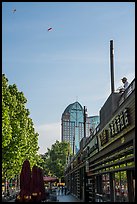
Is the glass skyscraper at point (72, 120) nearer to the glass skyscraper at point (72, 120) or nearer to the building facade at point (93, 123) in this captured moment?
the glass skyscraper at point (72, 120)

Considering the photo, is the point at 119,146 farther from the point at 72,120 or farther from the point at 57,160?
the point at 72,120

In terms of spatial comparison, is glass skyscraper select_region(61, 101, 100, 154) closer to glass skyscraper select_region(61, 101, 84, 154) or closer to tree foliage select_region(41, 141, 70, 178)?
glass skyscraper select_region(61, 101, 84, 154)

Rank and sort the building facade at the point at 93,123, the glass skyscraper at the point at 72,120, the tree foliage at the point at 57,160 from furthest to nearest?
the glass skyscraper at the point at 72,120 → the tree foliage at the point at 57,160 → the building facade at the point at 93,123

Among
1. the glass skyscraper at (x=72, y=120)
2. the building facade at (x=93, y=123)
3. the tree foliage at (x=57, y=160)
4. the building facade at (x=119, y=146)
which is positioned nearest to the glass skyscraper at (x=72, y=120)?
the glass skyscraper at (x=72, y=120)

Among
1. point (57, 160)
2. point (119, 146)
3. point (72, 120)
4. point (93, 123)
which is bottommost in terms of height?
point (57, 160)

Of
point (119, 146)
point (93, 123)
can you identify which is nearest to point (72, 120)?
point (93, 123)

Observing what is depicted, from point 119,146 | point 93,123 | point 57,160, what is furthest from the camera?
point 57,160

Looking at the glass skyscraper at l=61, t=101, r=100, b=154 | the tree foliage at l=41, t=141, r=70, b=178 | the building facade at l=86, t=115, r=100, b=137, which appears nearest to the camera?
the building facade at l=86, t=115, r=100, b=137

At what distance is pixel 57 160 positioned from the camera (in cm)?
9031

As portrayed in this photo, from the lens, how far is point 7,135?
85.2 feet

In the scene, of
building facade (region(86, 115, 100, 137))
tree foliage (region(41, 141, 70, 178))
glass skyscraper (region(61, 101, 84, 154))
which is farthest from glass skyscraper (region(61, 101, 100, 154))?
building facade (region(86, 115, 100, 137))

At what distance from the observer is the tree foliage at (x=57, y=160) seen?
89.4 meters

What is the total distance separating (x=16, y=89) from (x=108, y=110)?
2002 centimetres

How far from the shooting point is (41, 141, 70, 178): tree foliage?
8944 cm
